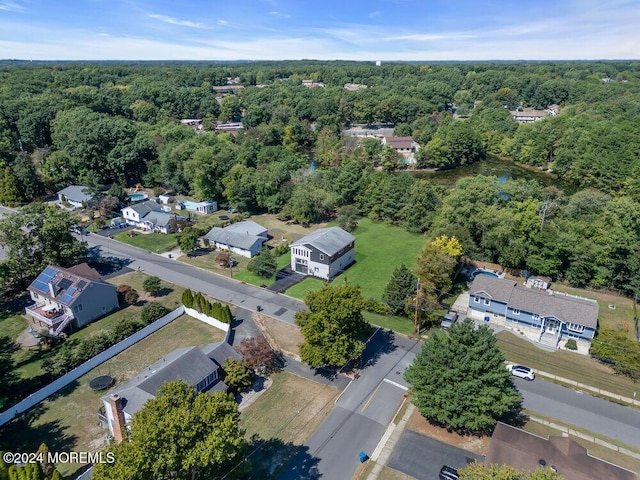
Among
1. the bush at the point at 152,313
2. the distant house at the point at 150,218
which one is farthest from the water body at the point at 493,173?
the bush at the point at 152,313

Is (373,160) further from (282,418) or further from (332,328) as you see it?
(282,418)

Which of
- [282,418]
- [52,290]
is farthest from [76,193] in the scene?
[282,418]

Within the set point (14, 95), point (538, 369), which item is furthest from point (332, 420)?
point (14, 95)

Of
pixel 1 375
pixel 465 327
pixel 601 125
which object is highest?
pixel 601 125

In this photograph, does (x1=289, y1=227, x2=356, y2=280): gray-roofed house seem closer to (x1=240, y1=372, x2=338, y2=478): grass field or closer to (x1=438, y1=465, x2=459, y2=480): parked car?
(x1=240, y1=372, x2=338, y2=478): grass field

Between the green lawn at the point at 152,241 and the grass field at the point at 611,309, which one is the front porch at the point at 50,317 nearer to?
the green lawn at the point at 152,241

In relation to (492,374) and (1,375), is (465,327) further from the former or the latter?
(1,375)
